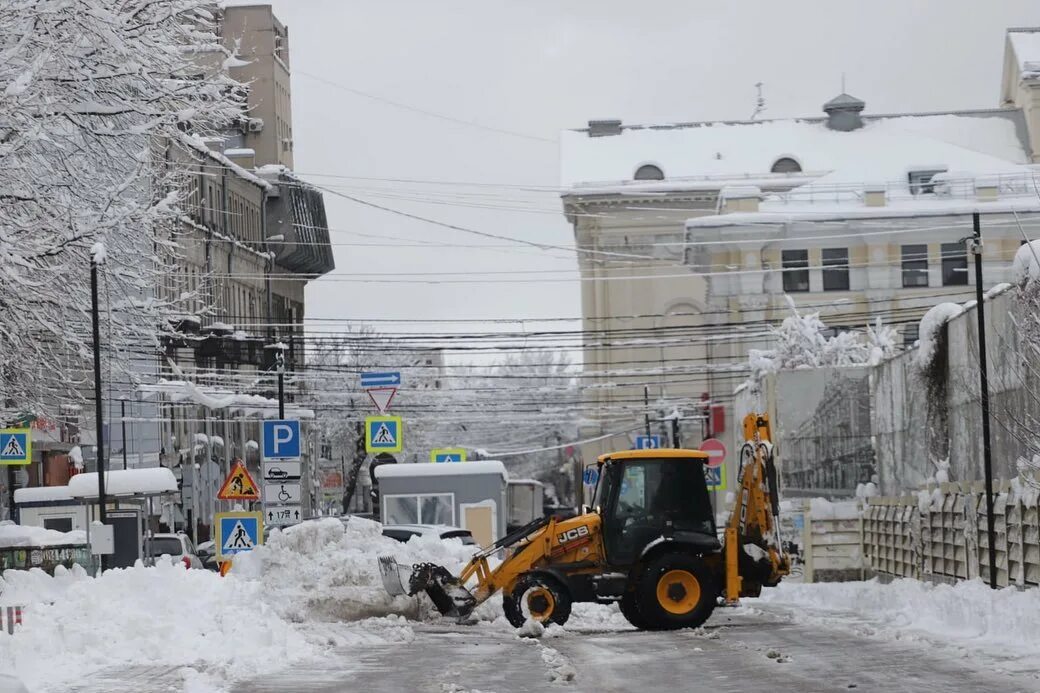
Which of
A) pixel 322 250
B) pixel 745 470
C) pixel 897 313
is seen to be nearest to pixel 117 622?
pixel 745 470

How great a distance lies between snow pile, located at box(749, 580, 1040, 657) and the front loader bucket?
4726 mm

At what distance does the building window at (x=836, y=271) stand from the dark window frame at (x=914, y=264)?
8.51ft

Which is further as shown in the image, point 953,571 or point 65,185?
point 953,571

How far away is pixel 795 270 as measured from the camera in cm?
8369

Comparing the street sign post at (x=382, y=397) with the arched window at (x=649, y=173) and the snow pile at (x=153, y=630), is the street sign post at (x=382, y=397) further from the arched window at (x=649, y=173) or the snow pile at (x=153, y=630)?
the arched window at (x=649, y=173)

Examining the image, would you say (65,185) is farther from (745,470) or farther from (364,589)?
(745,470)

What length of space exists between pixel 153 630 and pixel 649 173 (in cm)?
8336

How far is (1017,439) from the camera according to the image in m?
26.6

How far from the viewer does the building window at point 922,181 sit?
88938 mm

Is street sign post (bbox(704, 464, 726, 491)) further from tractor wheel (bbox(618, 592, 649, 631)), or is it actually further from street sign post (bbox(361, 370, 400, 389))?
tractor wheel (bbox(618, 592, 649, 631))

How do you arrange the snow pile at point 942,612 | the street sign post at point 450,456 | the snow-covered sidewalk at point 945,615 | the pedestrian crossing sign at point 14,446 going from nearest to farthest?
1. the snow-covered sidewalk at point 945,615
2. the snow pile at point 942,612
3. the pedestrian crossing sign at point 14,446
4. the street sign post at point 450,456

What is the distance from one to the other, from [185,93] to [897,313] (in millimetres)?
62651

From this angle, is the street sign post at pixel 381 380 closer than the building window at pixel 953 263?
Yes

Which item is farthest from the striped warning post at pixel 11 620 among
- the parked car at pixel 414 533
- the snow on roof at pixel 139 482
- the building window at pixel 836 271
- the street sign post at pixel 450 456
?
the building window at pixel 836 271
